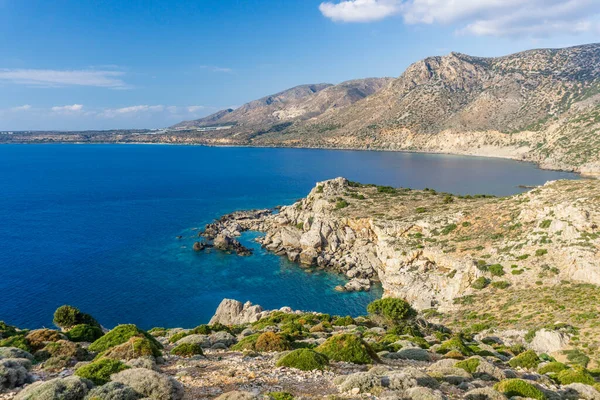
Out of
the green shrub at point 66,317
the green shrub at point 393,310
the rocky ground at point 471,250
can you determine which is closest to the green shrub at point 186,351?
the green shrub at point 66,317

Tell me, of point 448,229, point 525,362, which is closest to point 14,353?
point 525,362

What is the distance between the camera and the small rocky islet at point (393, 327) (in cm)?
1301

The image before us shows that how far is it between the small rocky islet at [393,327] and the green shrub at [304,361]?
0.15ft

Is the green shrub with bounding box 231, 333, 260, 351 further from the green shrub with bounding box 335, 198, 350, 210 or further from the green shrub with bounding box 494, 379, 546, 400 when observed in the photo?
the green shrub with bounding box 335, 198, 350, 210

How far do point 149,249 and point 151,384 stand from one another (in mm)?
63291

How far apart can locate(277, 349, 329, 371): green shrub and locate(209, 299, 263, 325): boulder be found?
87.8 ft

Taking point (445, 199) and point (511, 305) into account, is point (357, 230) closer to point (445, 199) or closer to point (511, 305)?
point (445, 199)

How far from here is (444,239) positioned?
51.1m

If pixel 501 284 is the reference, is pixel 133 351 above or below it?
above

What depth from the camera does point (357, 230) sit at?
214ft

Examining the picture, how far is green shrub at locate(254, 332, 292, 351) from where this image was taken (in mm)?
18250

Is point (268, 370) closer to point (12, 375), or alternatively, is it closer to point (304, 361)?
point (304, 361)

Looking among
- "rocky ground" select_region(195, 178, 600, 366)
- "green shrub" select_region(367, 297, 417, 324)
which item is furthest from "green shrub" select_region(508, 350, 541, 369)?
"green shrub" select_region(367, 297, 417, 324)

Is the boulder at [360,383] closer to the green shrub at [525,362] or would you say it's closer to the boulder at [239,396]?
the boulder at [239,396]
